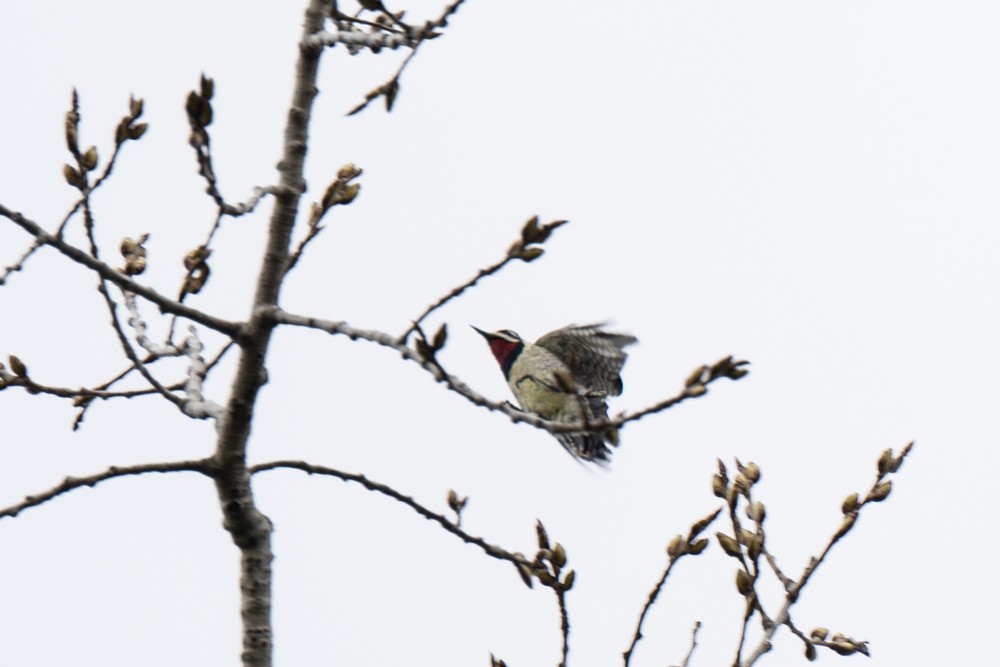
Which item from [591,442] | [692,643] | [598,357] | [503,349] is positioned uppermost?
[503,349]

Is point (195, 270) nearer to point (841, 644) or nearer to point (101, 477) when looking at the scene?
point (101, 477)

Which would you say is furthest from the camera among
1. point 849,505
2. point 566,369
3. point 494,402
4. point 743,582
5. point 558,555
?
point 566,369

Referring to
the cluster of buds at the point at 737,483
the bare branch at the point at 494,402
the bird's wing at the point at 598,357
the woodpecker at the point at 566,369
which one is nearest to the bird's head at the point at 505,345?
the woodpecker at the point at 566,369

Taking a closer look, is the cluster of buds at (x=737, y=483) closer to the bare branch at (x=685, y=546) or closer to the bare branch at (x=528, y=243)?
the bare branch at (x=685, y=546)

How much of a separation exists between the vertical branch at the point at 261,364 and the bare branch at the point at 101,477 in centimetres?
5

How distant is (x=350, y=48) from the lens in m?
3.20

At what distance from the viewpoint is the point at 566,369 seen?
598 centimetres

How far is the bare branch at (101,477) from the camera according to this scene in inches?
118

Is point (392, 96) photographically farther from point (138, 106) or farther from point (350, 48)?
point (138, 106)

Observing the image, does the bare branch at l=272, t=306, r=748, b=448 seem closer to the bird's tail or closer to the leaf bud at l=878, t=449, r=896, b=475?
the leaf bud at l=878, t=449, r=896, b=475

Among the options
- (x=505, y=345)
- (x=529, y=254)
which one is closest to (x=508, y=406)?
(x=529, y=254)

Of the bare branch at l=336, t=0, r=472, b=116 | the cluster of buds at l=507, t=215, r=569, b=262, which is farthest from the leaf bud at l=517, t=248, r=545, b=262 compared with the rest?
the bare branch at l=336, t=0, r=472, b=116

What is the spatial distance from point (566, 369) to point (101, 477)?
316 cm

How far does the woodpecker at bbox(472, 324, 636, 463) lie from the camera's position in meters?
6.05
